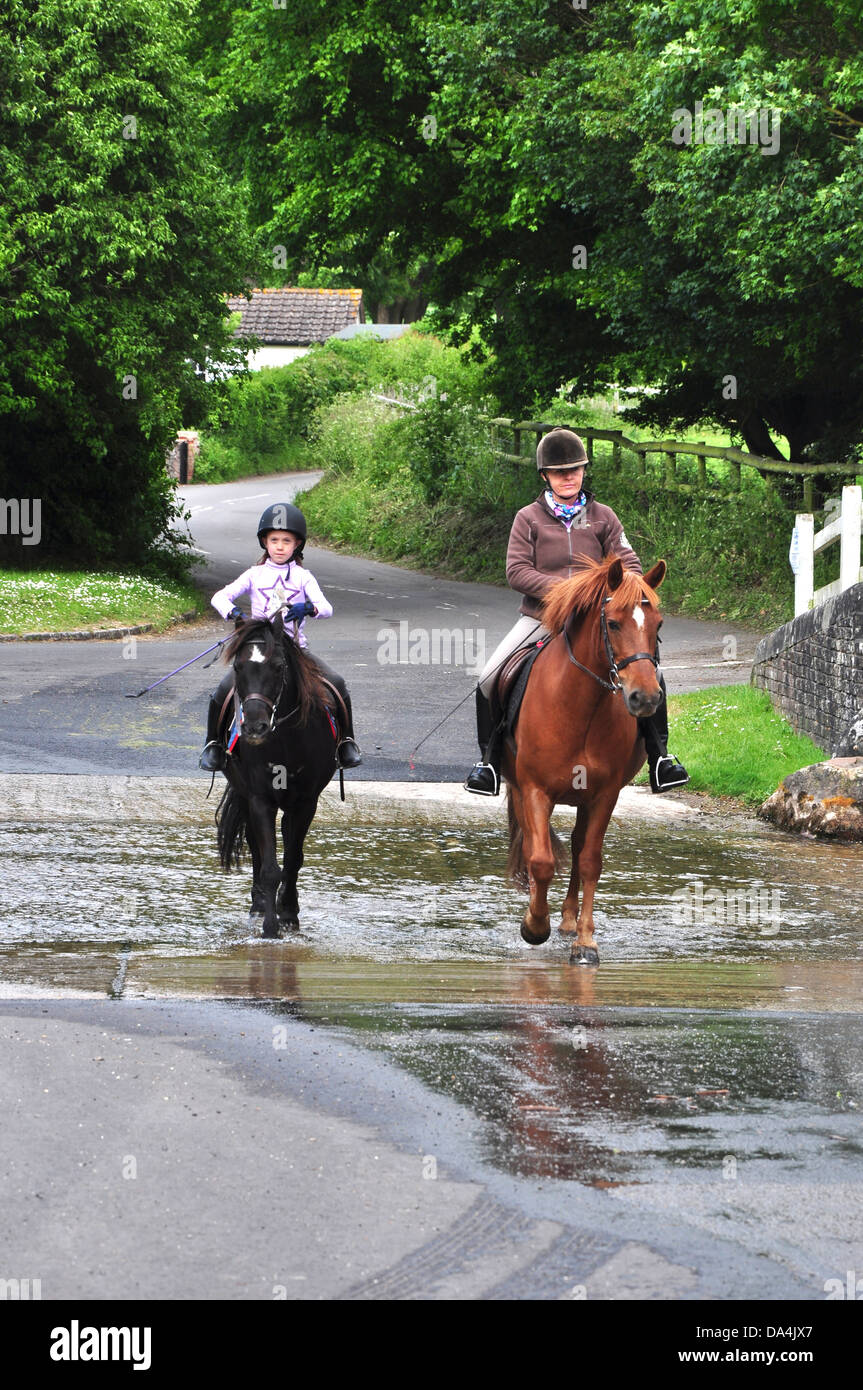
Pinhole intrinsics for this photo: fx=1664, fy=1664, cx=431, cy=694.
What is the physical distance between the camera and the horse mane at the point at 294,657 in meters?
8.73

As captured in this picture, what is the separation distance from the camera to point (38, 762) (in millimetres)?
14211

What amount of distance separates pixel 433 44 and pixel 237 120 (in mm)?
6633

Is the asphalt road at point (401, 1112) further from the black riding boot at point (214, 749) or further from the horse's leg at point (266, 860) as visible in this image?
the black riding boot at point (214, 749)

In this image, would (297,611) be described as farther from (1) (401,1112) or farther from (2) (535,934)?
(1) (401,1112)

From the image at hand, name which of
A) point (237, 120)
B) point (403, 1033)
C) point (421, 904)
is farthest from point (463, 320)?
point (403, 1033)

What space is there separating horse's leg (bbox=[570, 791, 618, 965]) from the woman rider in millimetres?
498

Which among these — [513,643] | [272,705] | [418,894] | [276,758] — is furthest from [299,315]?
[272,705]

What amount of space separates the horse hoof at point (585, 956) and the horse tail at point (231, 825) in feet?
6.81

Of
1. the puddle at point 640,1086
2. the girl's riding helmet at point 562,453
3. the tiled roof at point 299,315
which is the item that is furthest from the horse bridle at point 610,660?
the tiled roof at point 299,315

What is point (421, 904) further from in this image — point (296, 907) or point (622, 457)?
point (622, 457)

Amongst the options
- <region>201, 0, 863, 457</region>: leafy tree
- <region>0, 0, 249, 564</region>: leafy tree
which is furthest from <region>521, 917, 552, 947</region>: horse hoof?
<region>0, 0, 249, 564</region>: leafy tree

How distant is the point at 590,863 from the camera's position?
875cm

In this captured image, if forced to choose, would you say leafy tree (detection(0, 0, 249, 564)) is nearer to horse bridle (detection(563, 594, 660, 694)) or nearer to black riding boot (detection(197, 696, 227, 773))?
black riding boot (detection(197, 696, 227, 773))

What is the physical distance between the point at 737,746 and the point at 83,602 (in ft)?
44.8
